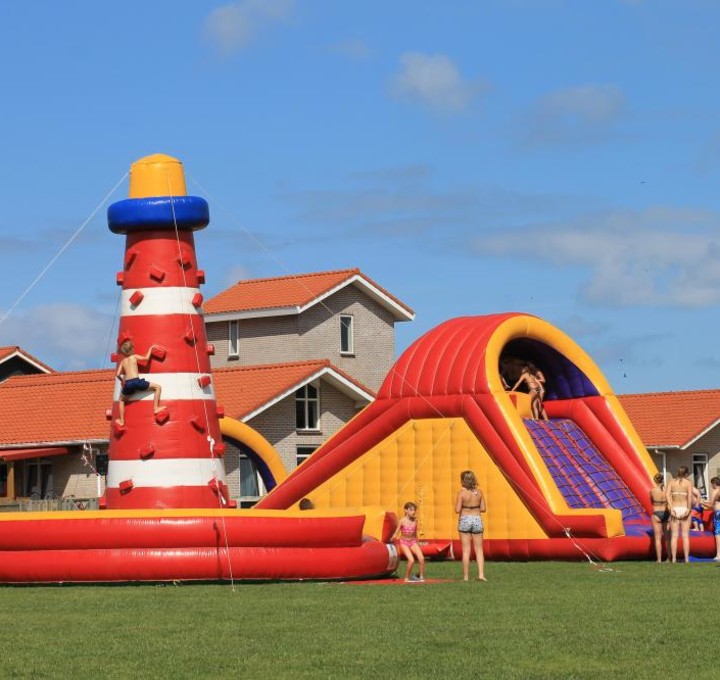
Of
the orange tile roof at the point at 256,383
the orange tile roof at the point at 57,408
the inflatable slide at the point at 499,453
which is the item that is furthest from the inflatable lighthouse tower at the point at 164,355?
the orange tile roof at the point at 57,408

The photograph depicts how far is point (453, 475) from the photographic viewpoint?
25.4m

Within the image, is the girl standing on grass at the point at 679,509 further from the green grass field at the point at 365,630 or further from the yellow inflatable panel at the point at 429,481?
the green grass field at the point at 365,630

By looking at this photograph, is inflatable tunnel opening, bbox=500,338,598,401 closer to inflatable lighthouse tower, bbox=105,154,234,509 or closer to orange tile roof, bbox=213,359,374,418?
inflatable lighthouse tower, bbox=105,154,234,509

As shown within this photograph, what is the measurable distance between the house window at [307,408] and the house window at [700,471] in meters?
13.9

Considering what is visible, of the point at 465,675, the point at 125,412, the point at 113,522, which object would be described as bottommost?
the point at 465,675

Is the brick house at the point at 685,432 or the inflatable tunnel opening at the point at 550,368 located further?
the brick house at the point at 685,432

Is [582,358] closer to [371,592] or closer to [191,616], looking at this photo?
[371,592]

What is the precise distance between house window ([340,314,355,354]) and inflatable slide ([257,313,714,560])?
20229 millimetres

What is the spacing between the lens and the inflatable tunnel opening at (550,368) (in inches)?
1101

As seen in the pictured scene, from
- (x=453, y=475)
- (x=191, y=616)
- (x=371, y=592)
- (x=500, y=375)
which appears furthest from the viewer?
(x=500, y=375)

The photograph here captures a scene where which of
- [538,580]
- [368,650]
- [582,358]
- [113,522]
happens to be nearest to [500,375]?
[582,358]

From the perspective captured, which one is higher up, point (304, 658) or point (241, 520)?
point (241, 520)

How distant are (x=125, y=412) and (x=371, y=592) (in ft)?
14.4

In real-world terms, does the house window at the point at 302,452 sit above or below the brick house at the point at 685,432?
below
